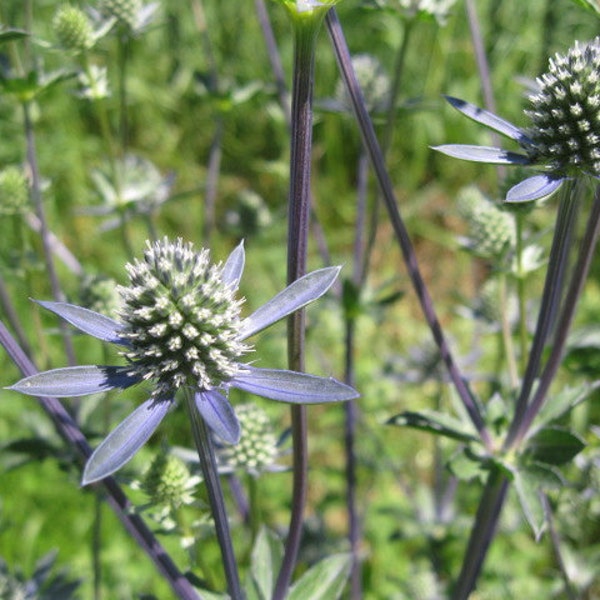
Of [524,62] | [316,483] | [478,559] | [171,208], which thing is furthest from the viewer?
[524,62]

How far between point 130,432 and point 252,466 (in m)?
0.69

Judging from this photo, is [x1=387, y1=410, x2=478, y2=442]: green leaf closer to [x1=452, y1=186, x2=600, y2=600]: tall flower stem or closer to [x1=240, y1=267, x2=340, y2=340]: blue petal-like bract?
[x1=452, y1=186, x2=600, y2=600]: tall flower stem

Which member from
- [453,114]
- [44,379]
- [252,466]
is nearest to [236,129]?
[453,114]

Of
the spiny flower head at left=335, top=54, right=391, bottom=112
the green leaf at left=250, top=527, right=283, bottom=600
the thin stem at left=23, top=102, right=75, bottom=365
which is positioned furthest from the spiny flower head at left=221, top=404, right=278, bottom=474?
the spiny flower head at left=335, top=54, right=391, bottom=112

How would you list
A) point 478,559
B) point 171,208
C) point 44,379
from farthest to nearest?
point 171,208 → point 478,559 → point 44,379

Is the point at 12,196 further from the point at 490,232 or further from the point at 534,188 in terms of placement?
the point at 534,188

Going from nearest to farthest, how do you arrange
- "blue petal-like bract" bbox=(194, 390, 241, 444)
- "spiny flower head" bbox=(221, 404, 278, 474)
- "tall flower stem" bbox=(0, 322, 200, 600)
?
"blue petal-like bract" bbox=(194, 390, 241, 444), "tall flower stem" bbox=(0, 322, 200, 600), "spiny flower head" bbox=(221, 404, 278, 474)

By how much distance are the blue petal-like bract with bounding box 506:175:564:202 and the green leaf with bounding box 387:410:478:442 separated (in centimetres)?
52

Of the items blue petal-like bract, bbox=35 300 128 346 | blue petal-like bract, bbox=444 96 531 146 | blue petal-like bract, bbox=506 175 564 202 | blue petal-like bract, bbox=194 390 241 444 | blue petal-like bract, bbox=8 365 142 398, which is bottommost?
blue petal-like bract, bbox=194 390 241 444

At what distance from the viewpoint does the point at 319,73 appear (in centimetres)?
420

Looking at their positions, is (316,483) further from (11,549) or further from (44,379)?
(44,379)

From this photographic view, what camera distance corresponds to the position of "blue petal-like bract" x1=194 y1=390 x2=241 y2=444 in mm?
1076

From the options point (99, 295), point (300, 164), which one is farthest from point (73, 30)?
point (300, 164)

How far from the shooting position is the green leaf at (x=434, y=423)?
158 cm
